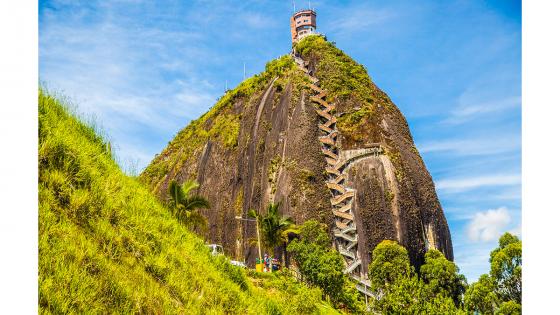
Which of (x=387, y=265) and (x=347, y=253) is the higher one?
(x=347, y=253)

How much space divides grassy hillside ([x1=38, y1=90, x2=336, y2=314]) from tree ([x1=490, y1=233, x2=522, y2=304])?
52.3ft

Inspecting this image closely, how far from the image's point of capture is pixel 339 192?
40500 millimetres

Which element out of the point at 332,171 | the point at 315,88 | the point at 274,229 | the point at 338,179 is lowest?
the point at 274,229

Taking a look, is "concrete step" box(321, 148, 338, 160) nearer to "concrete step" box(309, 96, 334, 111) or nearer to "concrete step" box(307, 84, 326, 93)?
"concrete step" box(309, 96, 334, 111)

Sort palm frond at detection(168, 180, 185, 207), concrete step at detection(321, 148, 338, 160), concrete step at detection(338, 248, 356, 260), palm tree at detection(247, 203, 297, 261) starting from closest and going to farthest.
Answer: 1. palm frond at detection(168, 180, 185, 207)
2. palm tree at detection(247, 203, 297, 261)
3. concrete step at detection(338, 248, 356, 260)
4. concrete step at detection(321, 148, 338, 160)

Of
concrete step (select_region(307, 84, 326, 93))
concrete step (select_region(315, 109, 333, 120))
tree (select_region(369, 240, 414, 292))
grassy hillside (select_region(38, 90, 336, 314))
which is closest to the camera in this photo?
grassy hillside (select_region(38, 90, 336, 314))

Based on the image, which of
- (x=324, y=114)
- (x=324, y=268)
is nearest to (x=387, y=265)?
(x=324, y=268)

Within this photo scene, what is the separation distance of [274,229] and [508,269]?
19.4 m

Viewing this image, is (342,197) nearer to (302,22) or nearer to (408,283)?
(408,283)

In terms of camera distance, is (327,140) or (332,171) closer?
(332,171)

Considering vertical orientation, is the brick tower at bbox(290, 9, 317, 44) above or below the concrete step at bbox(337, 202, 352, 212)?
above

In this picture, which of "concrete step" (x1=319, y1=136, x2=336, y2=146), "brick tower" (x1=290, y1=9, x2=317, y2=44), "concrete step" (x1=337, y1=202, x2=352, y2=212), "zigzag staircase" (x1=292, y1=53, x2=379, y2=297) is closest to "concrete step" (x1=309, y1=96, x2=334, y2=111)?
"zigzag staircase" (x1=292, y1=53, x2=379, y2=297)

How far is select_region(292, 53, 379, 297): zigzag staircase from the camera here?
119 ft

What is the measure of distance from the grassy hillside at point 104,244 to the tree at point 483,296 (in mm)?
15929
